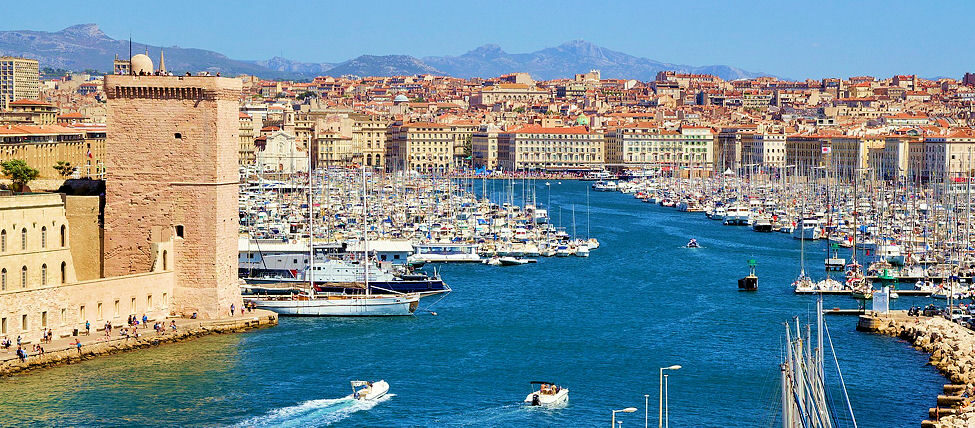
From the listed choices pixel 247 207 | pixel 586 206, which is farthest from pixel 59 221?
pixel 586 206

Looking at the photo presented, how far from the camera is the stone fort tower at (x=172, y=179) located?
84.9ft

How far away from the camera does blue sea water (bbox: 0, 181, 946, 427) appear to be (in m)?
20.1

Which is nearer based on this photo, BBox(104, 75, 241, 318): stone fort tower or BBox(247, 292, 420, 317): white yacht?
BBox(104, 75, 241, 318): stone fort tower

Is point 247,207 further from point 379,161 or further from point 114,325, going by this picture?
point 379,161

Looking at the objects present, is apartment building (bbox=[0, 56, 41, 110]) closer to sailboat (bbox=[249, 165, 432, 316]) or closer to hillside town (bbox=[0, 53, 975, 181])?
hillside town (bbox=[0, 53, 975, 181])

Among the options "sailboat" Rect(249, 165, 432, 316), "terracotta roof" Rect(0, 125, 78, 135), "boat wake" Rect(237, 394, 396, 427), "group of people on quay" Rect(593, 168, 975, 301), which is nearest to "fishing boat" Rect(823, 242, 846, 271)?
"group of people on quay" Rect(593, 168, 975, 301)

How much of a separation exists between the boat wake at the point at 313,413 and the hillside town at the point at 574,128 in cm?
2965

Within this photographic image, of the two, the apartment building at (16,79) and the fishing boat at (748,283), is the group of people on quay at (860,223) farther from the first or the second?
the apartment building at (16,79)

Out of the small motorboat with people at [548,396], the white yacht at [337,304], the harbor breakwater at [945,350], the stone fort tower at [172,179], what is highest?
the stone fort tower at [172,179]

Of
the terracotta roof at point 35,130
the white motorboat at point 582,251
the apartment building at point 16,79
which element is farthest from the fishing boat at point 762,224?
the apartment building at point 16,79

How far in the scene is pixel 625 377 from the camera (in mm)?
23062

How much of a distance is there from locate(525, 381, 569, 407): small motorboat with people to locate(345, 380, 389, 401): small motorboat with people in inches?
74.8

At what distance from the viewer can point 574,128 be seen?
103 m

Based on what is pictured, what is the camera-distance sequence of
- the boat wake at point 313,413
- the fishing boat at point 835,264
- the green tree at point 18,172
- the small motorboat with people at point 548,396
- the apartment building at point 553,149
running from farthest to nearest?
the apartment building at point 553,149 < the fishing boat at point 835,264 < the green tree at point 18,172 < the small motorboat with people at point 548,396 < the boat wake at point 313,413
